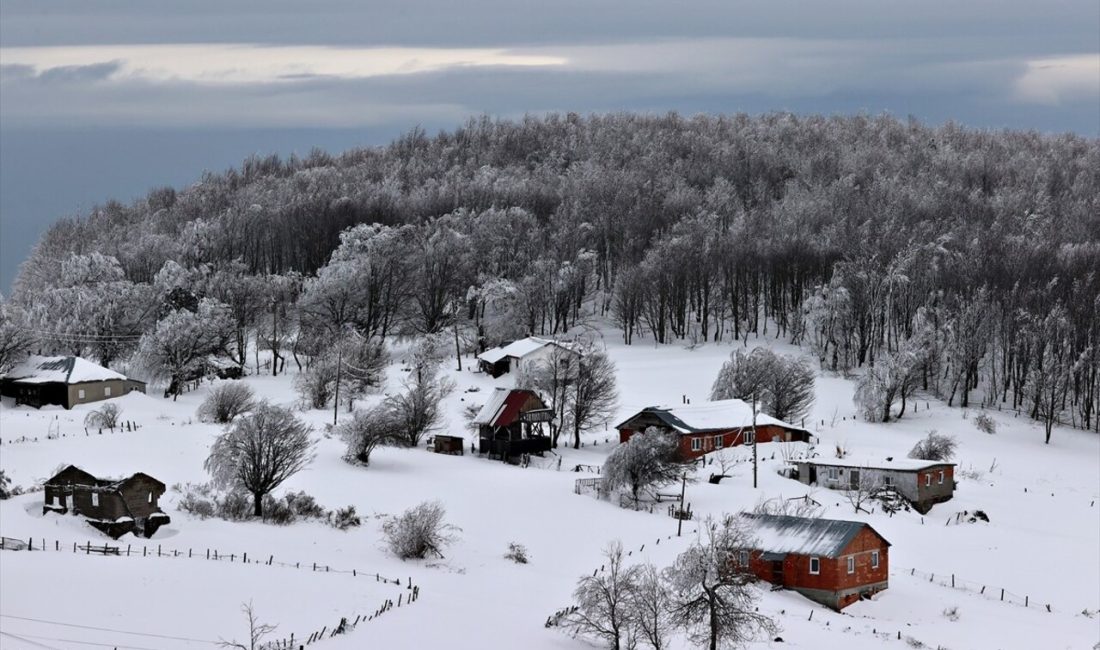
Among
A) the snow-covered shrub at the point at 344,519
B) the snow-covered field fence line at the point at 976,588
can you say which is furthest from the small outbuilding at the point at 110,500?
the snow-covered field fence line at the point at 976,588

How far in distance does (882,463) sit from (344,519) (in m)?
25.0

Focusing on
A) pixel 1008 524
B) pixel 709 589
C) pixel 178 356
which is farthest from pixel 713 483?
pixel 178 356

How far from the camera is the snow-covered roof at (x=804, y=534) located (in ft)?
156

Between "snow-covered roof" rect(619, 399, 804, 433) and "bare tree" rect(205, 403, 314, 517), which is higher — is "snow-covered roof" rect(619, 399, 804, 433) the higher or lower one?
the lower one

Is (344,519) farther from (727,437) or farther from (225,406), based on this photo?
(727,437)

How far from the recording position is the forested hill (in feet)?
298

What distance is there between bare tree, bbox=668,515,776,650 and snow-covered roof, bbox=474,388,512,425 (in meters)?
27.6

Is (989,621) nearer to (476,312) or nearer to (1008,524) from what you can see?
(1008,524)

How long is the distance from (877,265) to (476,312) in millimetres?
29797

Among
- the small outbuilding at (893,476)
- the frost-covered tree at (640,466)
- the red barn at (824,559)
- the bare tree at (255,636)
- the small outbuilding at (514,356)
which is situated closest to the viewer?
the bare tree at (255,636)

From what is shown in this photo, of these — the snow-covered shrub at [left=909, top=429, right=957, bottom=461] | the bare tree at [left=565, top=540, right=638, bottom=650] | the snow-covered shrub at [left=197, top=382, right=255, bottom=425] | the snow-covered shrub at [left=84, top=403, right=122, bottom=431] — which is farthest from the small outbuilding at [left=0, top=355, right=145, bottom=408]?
the bare tree at [left=565, top=540, right=638, bottom=650]

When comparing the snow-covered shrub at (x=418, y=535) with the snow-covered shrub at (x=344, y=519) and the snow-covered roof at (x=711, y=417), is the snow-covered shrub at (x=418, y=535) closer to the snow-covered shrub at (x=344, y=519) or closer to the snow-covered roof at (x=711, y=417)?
the snow-covered shrub at (x=344, y=519)

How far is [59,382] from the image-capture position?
74.4 metres

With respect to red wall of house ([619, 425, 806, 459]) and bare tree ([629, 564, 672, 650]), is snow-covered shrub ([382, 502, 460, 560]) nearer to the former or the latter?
bare tree ([629, 564, 672, 650])
